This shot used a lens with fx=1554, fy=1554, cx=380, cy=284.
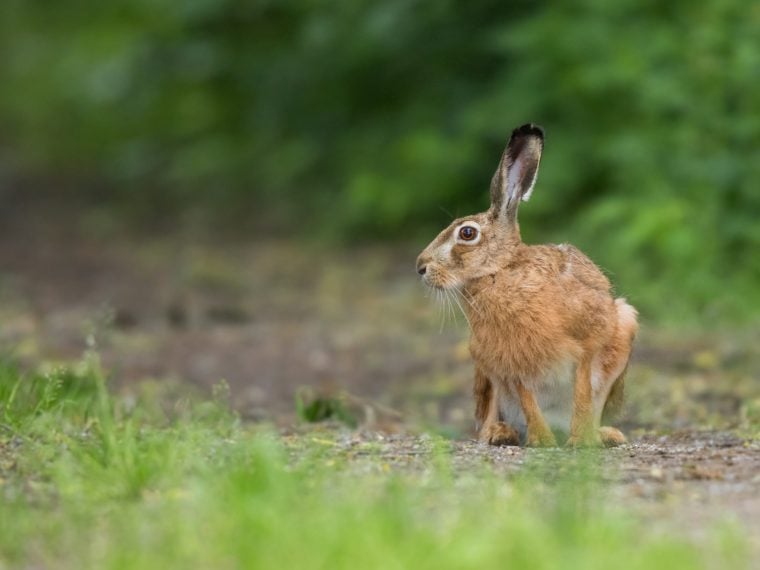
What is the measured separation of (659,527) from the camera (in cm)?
420

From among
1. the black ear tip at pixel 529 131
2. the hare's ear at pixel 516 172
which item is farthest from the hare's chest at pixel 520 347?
the black ear tip at pixel 529 131

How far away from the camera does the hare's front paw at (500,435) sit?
19.6ft

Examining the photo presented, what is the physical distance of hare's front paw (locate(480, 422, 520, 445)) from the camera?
597 centimetres

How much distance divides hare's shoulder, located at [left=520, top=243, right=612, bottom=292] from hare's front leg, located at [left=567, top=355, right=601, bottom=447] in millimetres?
310

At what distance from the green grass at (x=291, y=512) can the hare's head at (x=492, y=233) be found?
0.86m

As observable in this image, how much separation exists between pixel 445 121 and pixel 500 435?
8.17m

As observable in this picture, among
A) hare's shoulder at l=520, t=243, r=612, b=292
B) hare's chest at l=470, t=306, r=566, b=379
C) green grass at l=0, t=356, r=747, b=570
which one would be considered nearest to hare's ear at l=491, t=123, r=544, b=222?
hare's shoulder at l=520, t=243, r=612, b=292

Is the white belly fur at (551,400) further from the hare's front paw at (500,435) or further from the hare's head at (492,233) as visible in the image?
the hare's head at (492,233)

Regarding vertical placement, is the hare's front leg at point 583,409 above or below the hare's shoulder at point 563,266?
below

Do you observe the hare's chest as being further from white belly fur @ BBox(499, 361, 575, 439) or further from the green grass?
the green grass

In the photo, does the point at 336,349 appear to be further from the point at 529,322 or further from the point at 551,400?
the point at 529,322

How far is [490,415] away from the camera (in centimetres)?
615

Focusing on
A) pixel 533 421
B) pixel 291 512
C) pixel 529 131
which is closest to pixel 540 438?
pixel 533 421

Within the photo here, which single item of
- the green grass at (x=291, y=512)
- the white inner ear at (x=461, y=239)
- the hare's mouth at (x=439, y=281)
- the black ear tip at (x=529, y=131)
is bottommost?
the green grass at (x=291, y=512)
